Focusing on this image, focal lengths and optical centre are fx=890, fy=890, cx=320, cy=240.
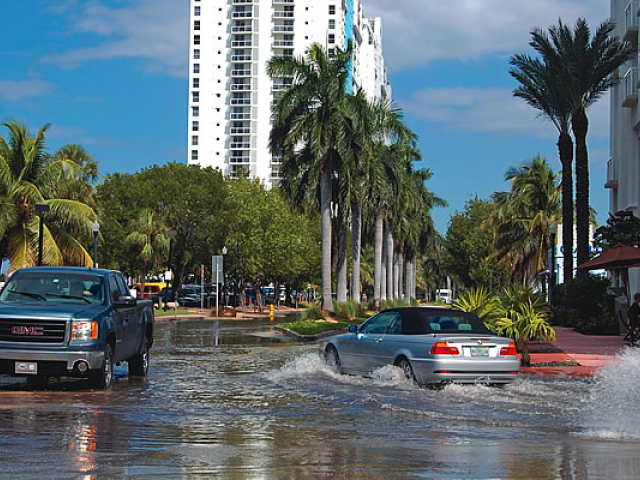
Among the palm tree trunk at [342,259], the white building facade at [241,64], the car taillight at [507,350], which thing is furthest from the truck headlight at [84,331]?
the white building facade at [241,64]

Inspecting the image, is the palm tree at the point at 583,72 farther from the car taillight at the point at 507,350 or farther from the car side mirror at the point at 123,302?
the car side mirror at the point at 123,302

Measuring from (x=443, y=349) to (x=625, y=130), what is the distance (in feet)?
107

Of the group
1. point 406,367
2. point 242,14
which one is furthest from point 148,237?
point 242,14

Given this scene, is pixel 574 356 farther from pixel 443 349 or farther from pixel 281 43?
pixel 281 43

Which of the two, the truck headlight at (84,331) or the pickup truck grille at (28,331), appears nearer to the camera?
the pickup truck grille at (28,331)

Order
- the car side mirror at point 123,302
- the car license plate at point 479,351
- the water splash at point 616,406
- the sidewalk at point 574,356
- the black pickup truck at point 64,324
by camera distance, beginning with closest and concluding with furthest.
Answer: the water splash at point 616,406 → the black pickup truck at point 64,324 → the car license plate at point 479,351 → the car side mirror at point 123,302 → the sidewalk at point 574,356

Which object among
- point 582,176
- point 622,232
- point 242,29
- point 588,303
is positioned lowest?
point 588,303

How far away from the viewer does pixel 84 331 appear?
14.5 meters

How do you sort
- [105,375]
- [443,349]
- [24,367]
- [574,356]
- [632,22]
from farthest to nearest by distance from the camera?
[632,22] < [574,356] < [105,375] < [443,349] < [24,367]

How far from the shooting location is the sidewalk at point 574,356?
1994 centimetres

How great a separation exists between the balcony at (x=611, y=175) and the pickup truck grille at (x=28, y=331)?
3831 cm

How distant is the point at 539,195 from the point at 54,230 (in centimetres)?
3963

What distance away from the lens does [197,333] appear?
3584cm

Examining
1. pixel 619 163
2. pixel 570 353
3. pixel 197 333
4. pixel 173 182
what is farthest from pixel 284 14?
pixel 570 353
